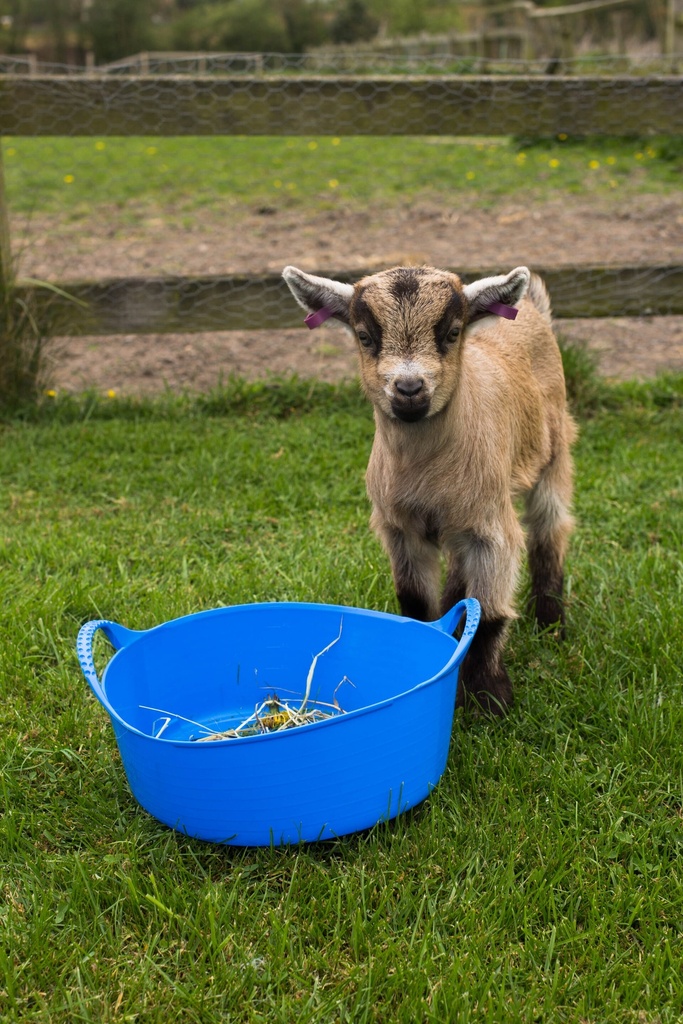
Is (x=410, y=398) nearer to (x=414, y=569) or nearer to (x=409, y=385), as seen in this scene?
(x=409, y=385)

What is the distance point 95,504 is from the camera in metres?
4.88

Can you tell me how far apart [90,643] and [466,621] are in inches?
39.6

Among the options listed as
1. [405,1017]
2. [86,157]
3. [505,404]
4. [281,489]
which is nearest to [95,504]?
[281,489]

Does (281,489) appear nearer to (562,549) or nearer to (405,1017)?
(562,549)

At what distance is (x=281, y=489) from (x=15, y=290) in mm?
1850

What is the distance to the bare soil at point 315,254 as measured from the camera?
21.4 feet

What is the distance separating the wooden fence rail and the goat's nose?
283 centimetres

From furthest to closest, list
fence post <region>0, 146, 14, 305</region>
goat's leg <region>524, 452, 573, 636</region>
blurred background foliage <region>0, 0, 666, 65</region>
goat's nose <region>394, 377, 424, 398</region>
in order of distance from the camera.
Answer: blurred background foliage <region>0, 0, 666, 65</region>
fence post <region>0, 146, 14, 305</region>
goat's leg <region>524, 452, 573, 636</region>
goat's nose <region>394, 377, 424, 398</region>

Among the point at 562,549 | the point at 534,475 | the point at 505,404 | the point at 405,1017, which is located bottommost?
the point at 405,1017

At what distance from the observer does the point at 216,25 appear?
31.2m

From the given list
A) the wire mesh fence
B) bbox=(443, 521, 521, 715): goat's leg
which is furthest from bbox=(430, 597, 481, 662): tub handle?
the wire mesh fence

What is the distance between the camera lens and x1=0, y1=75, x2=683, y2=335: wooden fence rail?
17.9 ft

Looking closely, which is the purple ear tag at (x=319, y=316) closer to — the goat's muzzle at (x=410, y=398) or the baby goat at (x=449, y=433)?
the baby goat at (x=449, y=433)

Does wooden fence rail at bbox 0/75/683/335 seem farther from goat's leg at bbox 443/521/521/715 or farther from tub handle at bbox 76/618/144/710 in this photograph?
tub handle at bbox 76/618/144/710
